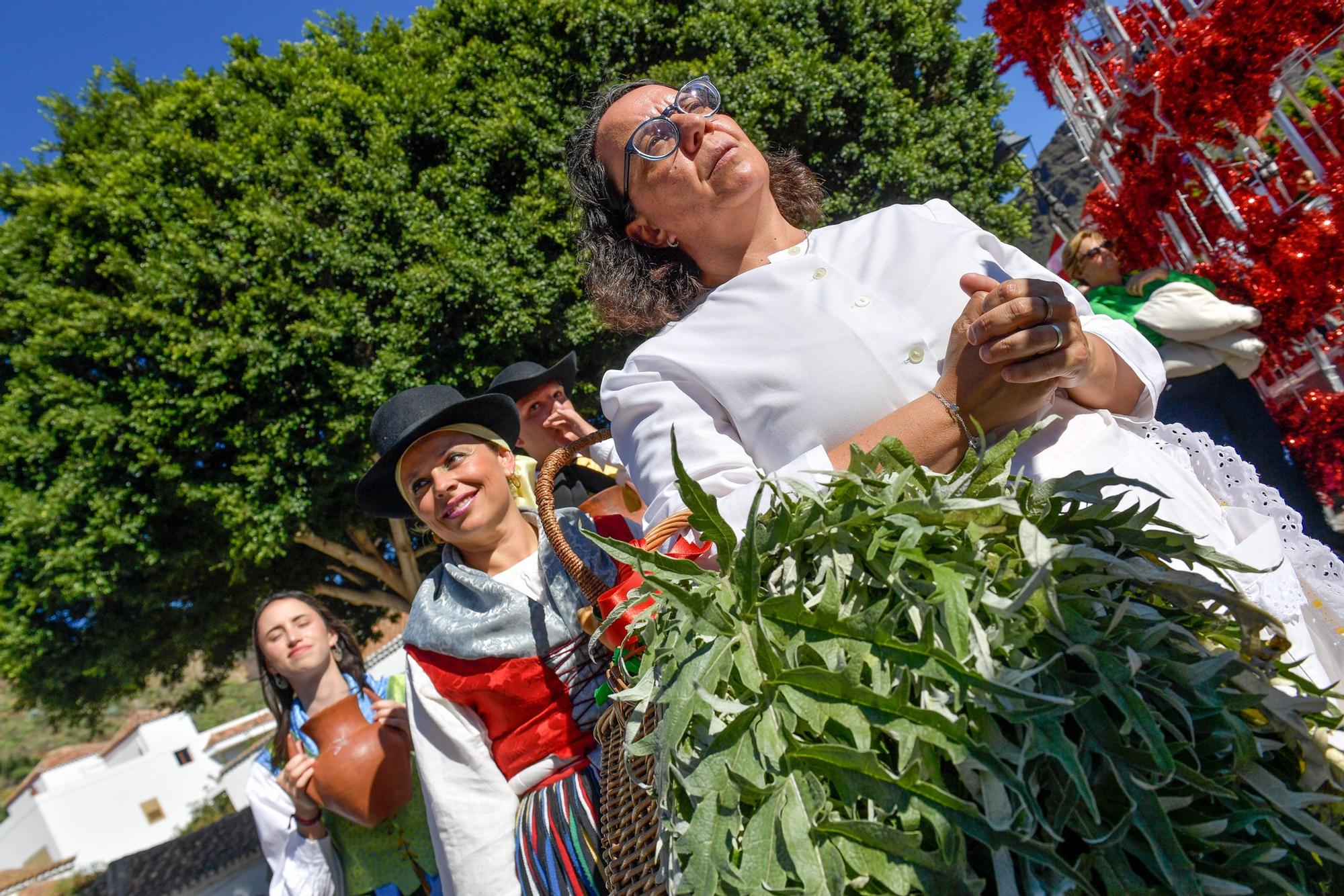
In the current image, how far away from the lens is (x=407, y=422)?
2459 millimetres

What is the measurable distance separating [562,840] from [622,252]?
1463 mm

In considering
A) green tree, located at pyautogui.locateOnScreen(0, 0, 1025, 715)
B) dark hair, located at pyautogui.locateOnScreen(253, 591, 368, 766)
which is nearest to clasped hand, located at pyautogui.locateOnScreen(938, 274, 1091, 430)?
dark hair, located at pyautogui.locateOnScreen(253, 591, 368, 766)

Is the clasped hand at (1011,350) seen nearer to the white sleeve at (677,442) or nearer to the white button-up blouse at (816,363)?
the white button-up blouse at (816,363)

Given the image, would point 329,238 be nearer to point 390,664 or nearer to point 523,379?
point 523,379

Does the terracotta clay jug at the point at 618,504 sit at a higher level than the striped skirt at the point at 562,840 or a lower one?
higher

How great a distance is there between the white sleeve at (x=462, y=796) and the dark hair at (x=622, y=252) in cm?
117

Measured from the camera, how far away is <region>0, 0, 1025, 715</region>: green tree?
7484 mm

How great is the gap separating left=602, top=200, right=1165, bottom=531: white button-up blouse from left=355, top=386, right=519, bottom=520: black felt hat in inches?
38.6

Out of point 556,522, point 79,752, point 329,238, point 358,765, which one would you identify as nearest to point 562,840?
point 556,522

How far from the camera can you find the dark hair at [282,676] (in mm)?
3393

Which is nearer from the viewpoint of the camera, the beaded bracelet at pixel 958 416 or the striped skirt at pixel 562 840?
the beaded bracelet at pixel 958 416

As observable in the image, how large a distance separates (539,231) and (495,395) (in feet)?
17.6

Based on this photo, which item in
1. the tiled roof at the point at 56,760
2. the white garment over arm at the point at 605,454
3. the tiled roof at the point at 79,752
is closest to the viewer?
the white garment over arm at the point at 605,454

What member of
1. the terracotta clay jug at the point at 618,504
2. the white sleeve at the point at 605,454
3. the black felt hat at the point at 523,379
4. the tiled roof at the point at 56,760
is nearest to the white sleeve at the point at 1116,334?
the terracotta clay jug at the point at 618,504
